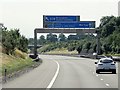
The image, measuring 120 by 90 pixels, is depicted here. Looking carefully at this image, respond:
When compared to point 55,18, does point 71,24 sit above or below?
below

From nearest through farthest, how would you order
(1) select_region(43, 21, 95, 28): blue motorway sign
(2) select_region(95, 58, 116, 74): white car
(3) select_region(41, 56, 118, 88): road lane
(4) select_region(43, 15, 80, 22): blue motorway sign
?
(3) select_region(41, 56, 118, 88): road lane → (2) select_region(95, 58, 116, 74): white car → (4) select_region(43, 15, 80, 22): blue motorway sign → (1) select_region(43, 21, 95, 28): blue motorway sign

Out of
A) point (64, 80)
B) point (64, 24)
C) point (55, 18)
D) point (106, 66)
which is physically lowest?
point (64, 80)

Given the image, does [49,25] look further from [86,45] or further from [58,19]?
[86,45]

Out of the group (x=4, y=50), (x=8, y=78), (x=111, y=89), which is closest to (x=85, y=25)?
(x=4, y=50)

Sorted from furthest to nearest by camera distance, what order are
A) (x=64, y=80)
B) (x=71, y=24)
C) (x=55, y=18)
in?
(x=71, y=24)
(x=55, y=18)
(x=64, y=80)

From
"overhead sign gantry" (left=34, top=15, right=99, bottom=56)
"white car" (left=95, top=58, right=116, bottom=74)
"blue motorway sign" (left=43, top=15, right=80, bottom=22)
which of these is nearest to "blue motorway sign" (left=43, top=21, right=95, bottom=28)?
"overhead sign gantry" (left=34, top=15, right=99, bottom=56)

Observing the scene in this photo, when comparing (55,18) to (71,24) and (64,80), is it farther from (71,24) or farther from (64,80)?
(64,80)

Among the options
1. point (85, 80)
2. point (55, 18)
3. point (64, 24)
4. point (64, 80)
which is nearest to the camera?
point (85, 80)

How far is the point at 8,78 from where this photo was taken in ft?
104

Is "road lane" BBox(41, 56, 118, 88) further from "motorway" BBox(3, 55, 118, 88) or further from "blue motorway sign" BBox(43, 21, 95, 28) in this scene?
"blue motorway sign" BBox(43, 21, 95, 28)

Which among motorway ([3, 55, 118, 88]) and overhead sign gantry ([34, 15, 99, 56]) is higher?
overhead sign gantry ([34, 15, 99, 56])

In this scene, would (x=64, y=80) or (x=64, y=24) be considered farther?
(x=64, y=24)

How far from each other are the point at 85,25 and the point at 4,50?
899 inches

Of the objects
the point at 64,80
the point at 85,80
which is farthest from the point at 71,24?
the point at 85,80
